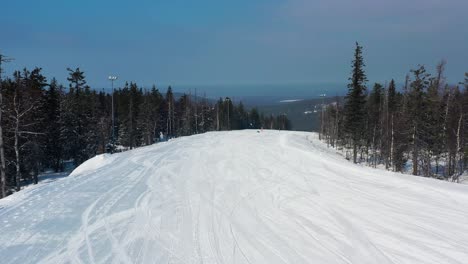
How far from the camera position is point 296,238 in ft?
20.9

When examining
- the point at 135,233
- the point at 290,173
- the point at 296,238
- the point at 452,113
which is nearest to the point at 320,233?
the point at 296,238

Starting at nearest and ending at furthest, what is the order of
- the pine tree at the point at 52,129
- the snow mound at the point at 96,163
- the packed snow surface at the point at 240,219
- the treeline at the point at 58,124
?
the packed snow surface at the point at 240,219 → the snow mound at the point at 96,163 → the treeline at the point at 58,124 → the pine tree at the point at 52,129

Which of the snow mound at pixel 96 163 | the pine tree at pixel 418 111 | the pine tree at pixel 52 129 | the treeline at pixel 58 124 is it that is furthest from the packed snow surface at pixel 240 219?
the pine tree at pixel 52 129

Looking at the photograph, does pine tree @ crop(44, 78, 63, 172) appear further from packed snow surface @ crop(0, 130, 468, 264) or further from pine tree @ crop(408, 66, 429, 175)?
pine tree @ crop(408, 66, 429, 175)

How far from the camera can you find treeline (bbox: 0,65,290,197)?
27.6 metres

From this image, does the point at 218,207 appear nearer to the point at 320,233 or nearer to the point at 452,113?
the point at 320,233

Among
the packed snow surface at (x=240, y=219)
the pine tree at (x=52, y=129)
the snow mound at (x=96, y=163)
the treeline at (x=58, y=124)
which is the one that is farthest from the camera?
the pine tree at (x=52, y=129)

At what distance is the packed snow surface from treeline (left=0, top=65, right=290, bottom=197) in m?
13.6

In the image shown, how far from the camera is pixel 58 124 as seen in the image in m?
41.4

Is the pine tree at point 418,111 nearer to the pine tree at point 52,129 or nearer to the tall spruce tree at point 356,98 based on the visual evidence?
the tall spruce tree at point 356,98

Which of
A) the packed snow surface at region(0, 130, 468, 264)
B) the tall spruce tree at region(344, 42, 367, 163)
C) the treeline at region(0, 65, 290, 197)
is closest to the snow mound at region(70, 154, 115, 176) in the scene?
the packed snow surface at region(0, 130, 468, 264)

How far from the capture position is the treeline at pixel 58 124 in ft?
90.5

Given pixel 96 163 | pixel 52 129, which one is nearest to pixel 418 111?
pixel 96 163

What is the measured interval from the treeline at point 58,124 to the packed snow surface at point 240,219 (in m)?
13.6
